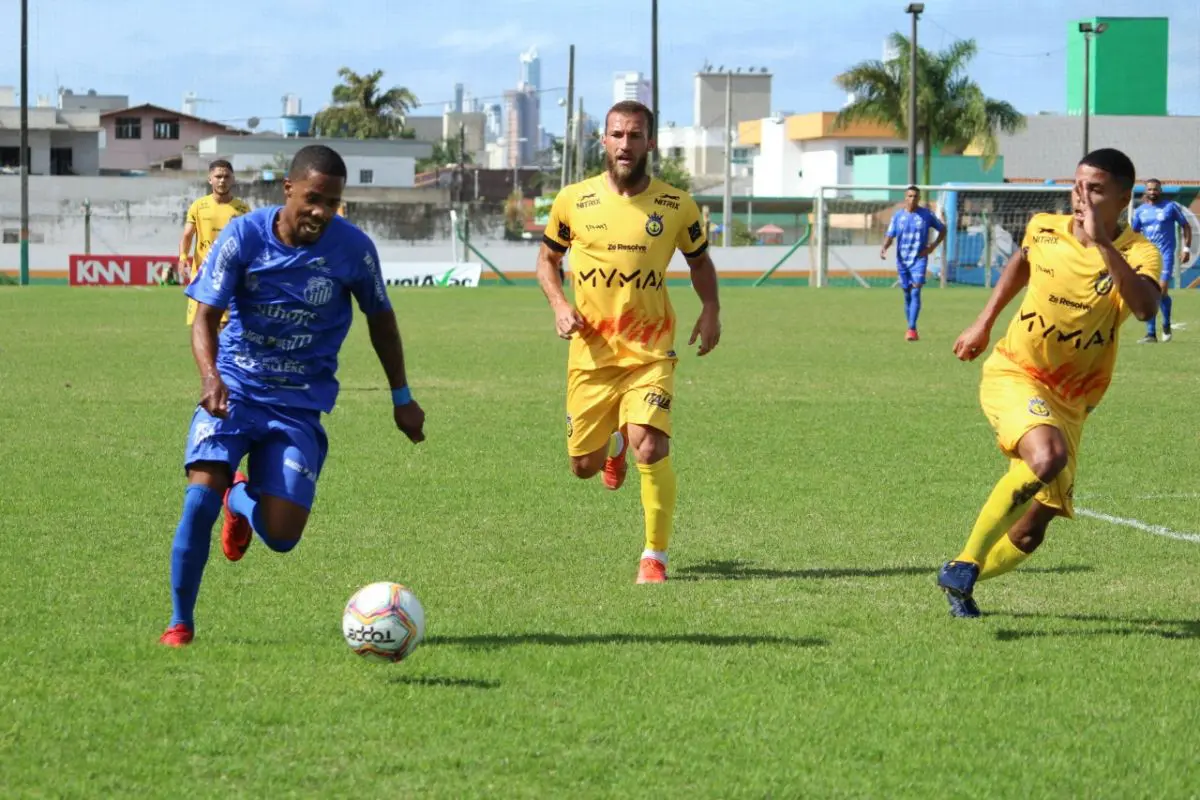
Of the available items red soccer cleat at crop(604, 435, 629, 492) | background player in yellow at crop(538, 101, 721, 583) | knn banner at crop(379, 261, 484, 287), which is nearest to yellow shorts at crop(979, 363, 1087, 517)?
background player in yellow at crop(538, 101, 721, 583)

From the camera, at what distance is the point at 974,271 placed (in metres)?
44.7

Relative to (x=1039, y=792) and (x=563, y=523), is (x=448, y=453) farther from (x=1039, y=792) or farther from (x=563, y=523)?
(x=1039, y=792)

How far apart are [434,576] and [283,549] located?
1380 mm

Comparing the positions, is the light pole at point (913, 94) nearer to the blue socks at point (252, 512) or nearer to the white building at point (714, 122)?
the blue socks at point (252, 512)

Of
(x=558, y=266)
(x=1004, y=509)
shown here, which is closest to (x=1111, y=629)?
(x=1004, y=509)

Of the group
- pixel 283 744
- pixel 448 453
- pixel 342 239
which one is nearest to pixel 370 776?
pixel 283 744

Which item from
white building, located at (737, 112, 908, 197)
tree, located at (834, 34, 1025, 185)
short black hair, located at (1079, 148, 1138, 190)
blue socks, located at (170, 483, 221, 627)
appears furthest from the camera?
white building, located at (737, 112, 908, 197)

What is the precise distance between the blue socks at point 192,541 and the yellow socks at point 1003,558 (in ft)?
9.86

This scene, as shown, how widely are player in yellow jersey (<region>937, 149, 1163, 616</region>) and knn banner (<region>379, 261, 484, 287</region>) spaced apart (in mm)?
35497

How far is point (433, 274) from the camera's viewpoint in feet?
139

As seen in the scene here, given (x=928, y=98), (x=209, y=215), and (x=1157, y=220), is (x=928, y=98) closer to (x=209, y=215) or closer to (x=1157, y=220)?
(x=1157, y=220)

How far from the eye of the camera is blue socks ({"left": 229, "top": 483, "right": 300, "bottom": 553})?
6.10 metres

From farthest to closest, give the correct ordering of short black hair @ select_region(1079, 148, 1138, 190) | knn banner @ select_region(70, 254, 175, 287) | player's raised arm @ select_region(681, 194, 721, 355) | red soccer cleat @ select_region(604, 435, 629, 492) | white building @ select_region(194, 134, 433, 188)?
white building @ select_region(194, 134, 433, 188)
knn banner @ select_region(70, 254, 175, 287)
red soccer cleat @ select_region(604, 435, 629, 492)
player's raised arm @ select_region(681, 194, 721, 355)
short black hair @ select_region(1079, 148, 1138, 190)

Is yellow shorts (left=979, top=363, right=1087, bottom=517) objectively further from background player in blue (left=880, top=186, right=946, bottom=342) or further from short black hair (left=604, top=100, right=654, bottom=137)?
background player in blue (left=880, top=186, right=946, bottom=342)
